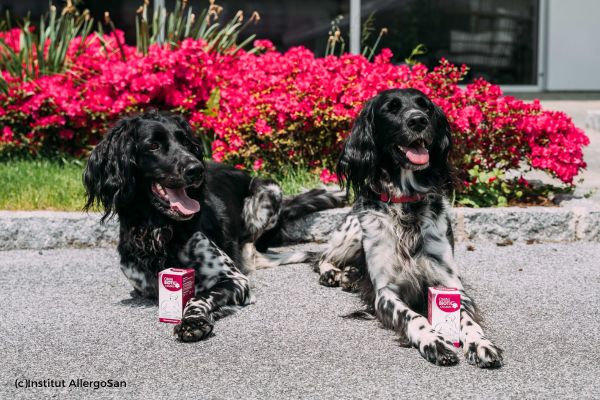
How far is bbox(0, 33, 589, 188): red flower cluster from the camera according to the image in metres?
6.38

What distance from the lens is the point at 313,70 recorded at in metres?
7.04

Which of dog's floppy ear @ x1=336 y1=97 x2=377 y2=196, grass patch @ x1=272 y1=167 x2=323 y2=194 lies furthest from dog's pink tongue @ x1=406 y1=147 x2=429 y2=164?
grass patch @ x1=272 y1=167 x2=323 y2=194

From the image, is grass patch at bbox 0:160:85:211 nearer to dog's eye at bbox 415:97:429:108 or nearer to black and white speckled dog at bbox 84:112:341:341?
black and white speckled dog at bbox 84:112:341:341

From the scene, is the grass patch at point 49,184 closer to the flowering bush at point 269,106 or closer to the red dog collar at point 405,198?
the flowering bush at point 269,106

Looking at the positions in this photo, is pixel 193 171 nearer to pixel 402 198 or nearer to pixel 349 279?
pixel 402 198

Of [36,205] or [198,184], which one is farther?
[36,205]

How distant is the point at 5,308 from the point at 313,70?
3.56 m

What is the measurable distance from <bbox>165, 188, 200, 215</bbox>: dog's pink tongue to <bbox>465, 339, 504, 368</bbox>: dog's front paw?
5.52ft

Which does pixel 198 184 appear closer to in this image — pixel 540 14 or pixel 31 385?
pixel 31 385

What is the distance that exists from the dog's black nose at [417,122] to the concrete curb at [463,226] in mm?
1953

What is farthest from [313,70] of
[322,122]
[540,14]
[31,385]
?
[540,14]

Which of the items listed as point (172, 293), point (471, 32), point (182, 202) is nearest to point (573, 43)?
point (471, 32)

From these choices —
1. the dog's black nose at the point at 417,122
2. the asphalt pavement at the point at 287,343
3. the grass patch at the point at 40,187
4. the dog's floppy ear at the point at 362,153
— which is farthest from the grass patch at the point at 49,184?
the dog's black nose at the point at 417,122

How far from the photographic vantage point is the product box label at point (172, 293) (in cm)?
421
